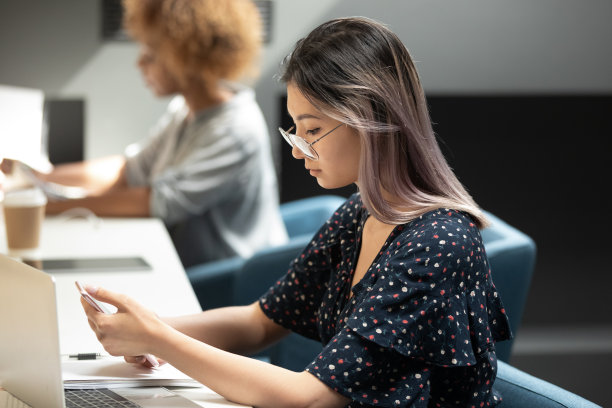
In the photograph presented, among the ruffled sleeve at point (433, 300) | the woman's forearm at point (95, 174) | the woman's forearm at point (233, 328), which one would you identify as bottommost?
the woman's forearm at point (95, 174)

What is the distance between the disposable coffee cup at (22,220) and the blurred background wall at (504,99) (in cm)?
137

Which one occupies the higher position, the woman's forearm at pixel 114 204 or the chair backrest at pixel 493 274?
the chair backrest at pixel 493 274

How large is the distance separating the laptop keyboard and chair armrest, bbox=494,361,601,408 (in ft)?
1.93

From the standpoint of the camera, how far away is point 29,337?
1.16 metres

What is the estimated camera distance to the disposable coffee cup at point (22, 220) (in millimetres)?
2305

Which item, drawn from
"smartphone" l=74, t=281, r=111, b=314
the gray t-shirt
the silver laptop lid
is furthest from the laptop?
the gray t-shirt

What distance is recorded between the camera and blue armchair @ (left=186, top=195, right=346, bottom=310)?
2385 millimetres

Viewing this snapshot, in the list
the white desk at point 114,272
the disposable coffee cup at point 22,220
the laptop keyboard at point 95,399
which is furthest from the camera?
the disposable coffee cup at point 22,220

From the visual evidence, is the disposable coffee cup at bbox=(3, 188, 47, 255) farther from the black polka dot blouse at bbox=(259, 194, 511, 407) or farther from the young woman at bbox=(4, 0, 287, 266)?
the black polka dot blouse at bbox=(259, 194, 511, 407)

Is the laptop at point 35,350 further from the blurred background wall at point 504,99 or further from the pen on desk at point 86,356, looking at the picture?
the blurred background wall at point 504,99

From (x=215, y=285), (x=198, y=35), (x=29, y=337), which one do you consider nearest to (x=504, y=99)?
(x=198, y=35)

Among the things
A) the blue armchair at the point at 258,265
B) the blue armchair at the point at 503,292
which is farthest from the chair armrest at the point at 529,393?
the blue armchair at the point at 258,265

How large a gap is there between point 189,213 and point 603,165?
1.91 m

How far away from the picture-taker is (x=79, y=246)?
2500 millimetres
